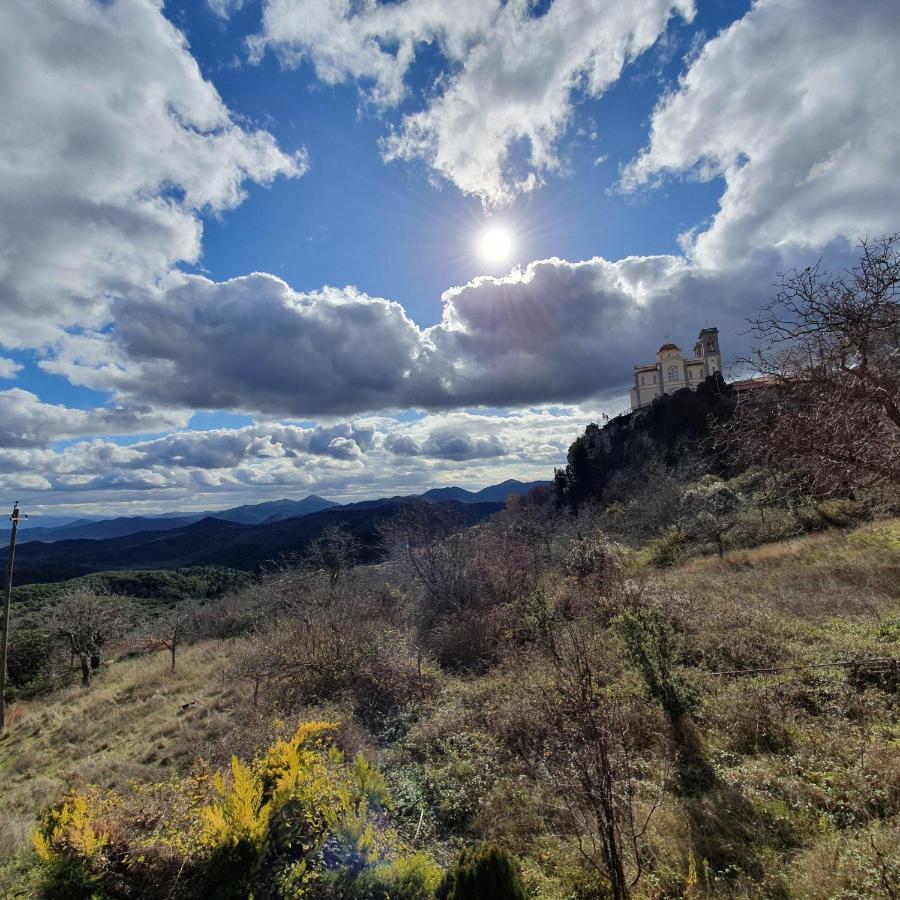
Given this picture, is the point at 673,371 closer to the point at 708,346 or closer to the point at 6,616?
the point at 708,346

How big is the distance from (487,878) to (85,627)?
30.3m

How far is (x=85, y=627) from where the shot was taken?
25.0 metres

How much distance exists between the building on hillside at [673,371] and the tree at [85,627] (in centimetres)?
5445

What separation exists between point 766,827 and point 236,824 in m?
5.67

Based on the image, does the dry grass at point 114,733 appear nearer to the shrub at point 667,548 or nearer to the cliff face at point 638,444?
the shrub at point 667,548

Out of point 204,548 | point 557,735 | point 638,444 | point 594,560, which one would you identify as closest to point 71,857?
point 557,735

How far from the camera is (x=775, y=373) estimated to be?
17.0 ft

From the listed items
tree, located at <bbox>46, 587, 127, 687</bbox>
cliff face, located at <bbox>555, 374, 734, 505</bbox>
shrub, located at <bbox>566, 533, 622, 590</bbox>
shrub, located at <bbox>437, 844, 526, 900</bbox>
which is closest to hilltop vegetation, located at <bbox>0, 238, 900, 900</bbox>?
shrub, located at <bbox>437, 844, 526, 900</bbox>

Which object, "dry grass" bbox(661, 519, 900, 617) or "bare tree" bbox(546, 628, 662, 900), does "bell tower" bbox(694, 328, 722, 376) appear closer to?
"dry grass" bbox(661, 519, 900, 617)

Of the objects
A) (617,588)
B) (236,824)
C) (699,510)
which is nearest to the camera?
(236,824)

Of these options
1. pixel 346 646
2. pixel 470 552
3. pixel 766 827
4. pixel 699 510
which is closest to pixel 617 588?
pixel 470 552

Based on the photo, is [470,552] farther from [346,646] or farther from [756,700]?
[756,700]

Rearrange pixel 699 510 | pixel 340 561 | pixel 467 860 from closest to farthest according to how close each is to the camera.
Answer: pixel 467 860 → pixel 699 510 → pixel 340 561

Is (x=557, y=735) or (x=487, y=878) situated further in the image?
(x=557, y=735)
